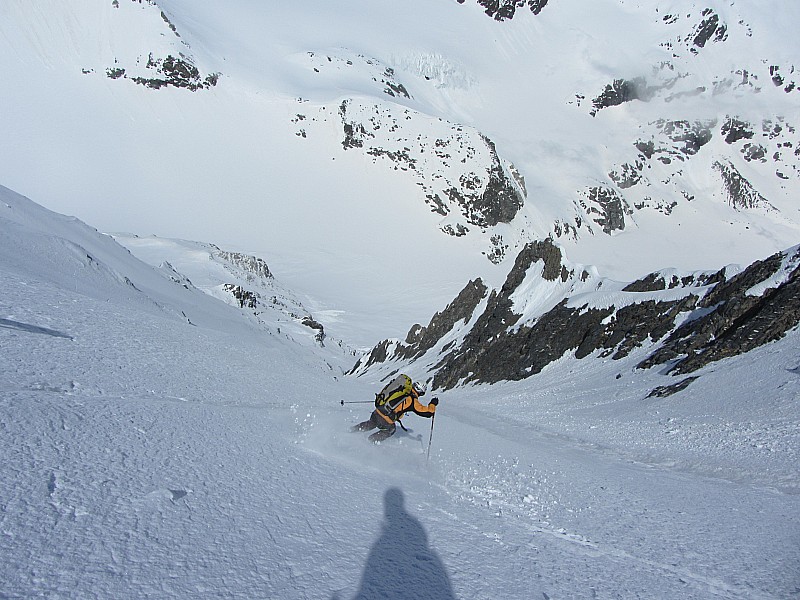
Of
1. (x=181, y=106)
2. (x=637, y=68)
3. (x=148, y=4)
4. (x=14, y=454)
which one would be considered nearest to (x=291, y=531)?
(x=14, y=454)

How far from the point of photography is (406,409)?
299 inches

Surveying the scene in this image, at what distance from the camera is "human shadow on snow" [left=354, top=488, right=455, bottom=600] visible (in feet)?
10.6

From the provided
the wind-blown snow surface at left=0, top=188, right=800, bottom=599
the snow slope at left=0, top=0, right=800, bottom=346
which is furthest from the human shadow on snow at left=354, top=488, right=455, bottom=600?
the snow slope at left=0, top=0, right=800, bottom=346

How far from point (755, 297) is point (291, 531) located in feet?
55.5

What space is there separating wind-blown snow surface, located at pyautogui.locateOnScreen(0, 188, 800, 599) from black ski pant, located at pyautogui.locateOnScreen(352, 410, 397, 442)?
0.17 meters

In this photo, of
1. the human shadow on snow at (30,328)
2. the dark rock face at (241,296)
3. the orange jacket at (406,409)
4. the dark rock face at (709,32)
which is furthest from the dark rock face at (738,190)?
the human shadow on snow at (30,328)

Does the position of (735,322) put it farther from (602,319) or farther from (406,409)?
(406,409)

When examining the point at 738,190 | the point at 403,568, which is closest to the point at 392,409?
the point at 403,568

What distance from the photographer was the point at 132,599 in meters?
2.48

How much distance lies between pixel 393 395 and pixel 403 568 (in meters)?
4.25

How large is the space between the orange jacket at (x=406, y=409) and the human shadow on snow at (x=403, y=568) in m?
3.25

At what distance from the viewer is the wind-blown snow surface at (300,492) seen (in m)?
2.97

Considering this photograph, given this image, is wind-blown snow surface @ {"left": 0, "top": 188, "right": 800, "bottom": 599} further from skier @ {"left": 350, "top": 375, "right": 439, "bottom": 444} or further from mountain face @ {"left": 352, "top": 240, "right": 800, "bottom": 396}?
mountain face @ {"left": 352, "top": 240, "right": 800, "bottom": 396}

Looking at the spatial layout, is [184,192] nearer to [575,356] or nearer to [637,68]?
[575,356]
